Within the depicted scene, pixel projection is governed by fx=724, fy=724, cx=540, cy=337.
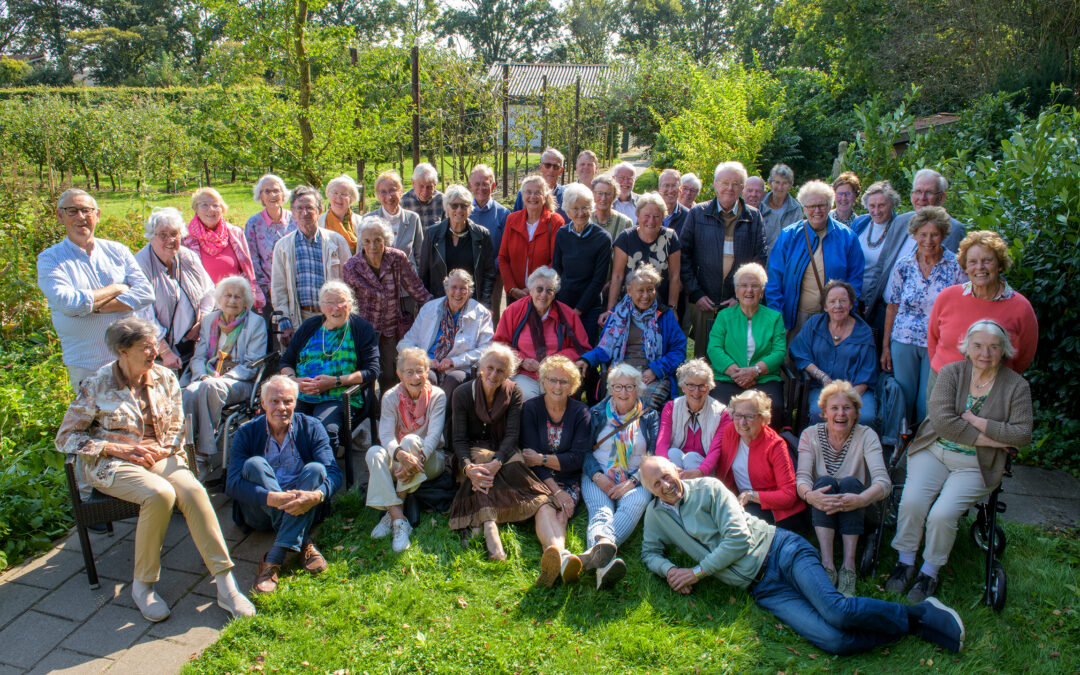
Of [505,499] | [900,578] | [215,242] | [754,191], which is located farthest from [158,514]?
[754,191]

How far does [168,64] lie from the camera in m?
34.8

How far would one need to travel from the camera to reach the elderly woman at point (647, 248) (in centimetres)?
541

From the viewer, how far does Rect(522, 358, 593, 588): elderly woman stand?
4.50 metres

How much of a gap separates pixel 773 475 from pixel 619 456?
36.3 inches

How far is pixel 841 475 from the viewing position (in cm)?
414

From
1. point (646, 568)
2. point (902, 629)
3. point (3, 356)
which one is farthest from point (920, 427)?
point (3, 356)

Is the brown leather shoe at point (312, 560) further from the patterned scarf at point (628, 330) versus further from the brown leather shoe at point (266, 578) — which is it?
the patterned scarf at point (628, 330)

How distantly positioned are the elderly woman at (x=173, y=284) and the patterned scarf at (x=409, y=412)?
5.26 feet

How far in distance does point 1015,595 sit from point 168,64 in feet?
131

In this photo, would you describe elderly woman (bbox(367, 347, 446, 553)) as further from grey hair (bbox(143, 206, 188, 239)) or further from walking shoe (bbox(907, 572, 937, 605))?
walking shoe (bbox(907, 572, 937, 605))

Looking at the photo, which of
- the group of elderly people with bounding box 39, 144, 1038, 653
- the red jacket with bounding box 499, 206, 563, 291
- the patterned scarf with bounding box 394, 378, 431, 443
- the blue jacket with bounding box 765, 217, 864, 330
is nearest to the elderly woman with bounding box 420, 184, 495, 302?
the group of elderly people with bounding box 39, 144, 1038, 653

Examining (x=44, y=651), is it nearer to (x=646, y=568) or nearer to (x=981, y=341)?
(x=646, y=568)

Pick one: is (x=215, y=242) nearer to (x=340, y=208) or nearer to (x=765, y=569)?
(x=340, y=208)

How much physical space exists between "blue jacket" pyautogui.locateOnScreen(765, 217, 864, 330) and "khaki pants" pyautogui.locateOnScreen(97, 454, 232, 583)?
12.9 feet
